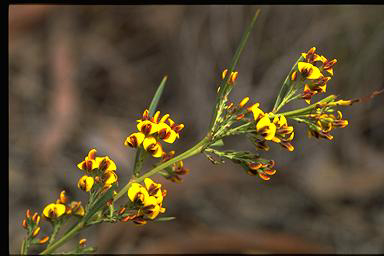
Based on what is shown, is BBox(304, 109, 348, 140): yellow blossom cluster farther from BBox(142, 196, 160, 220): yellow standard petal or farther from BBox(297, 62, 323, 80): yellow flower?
BBox(142, 196, 160, 220): yellow standard petal

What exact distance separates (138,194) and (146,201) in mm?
20

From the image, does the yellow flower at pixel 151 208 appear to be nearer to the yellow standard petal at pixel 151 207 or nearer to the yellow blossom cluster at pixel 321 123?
the yellow standard petal at pixel 151 207

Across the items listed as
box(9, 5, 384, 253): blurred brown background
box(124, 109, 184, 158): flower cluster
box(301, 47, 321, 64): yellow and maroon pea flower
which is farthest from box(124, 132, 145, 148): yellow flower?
box(9, 5, 384, 253): blurred brown background

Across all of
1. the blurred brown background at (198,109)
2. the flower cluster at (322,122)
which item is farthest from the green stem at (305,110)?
the blurred brown background at (198,109)

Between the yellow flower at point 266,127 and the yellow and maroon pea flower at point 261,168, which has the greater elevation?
the yellow flower at point 266,127

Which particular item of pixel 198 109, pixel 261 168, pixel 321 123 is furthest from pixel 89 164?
pixel 198 109

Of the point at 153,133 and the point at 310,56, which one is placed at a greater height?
the point at 310,56

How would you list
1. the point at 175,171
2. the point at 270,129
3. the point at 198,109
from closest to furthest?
the point at 270,129
the point at 175,171
the point at 198,109

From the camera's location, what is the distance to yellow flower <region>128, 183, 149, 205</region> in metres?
0.81

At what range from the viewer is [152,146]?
818 millimetres

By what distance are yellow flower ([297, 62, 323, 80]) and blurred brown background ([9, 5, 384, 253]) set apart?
198 cm

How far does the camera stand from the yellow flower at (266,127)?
793 mm

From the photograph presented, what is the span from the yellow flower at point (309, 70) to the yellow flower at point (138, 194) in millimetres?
303

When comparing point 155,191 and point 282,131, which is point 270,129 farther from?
point 155,191
